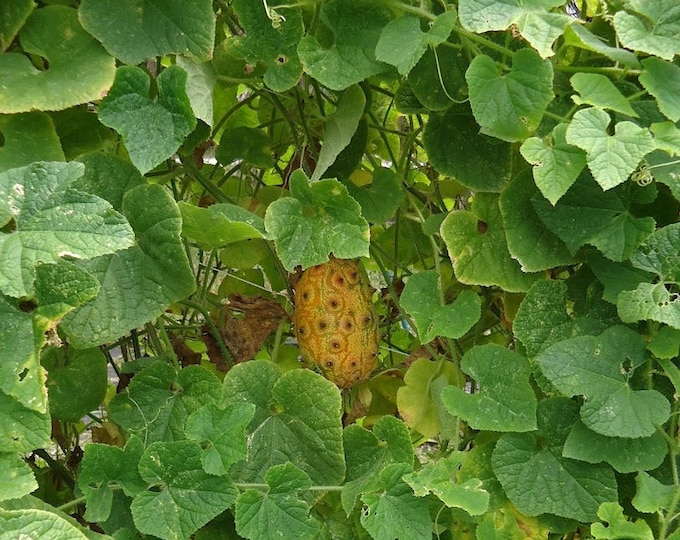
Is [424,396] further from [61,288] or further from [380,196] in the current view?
[61,288]

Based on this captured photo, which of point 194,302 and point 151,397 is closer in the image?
point 151,397

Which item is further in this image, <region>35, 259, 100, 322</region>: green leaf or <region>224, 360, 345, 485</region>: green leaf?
<region>224, 360, 345, 485</region>: green leaf

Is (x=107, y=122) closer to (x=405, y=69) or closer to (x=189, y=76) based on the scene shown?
(x=189, y=76)

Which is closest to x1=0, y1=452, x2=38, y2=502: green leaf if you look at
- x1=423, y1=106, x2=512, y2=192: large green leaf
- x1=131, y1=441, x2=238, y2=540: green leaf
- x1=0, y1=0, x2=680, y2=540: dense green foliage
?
x1=0, y1=0, x2=680, y2=540: dense green foliage

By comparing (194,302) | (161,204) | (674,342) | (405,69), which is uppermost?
(405,69)

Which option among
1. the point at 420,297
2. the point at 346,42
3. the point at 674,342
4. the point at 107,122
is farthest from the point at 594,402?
the point at 107,122

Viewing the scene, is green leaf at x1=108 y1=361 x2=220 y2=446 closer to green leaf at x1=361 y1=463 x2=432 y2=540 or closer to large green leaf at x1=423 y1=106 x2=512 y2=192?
green leaf at x1=361 y1=463 x2=432 y2=540
